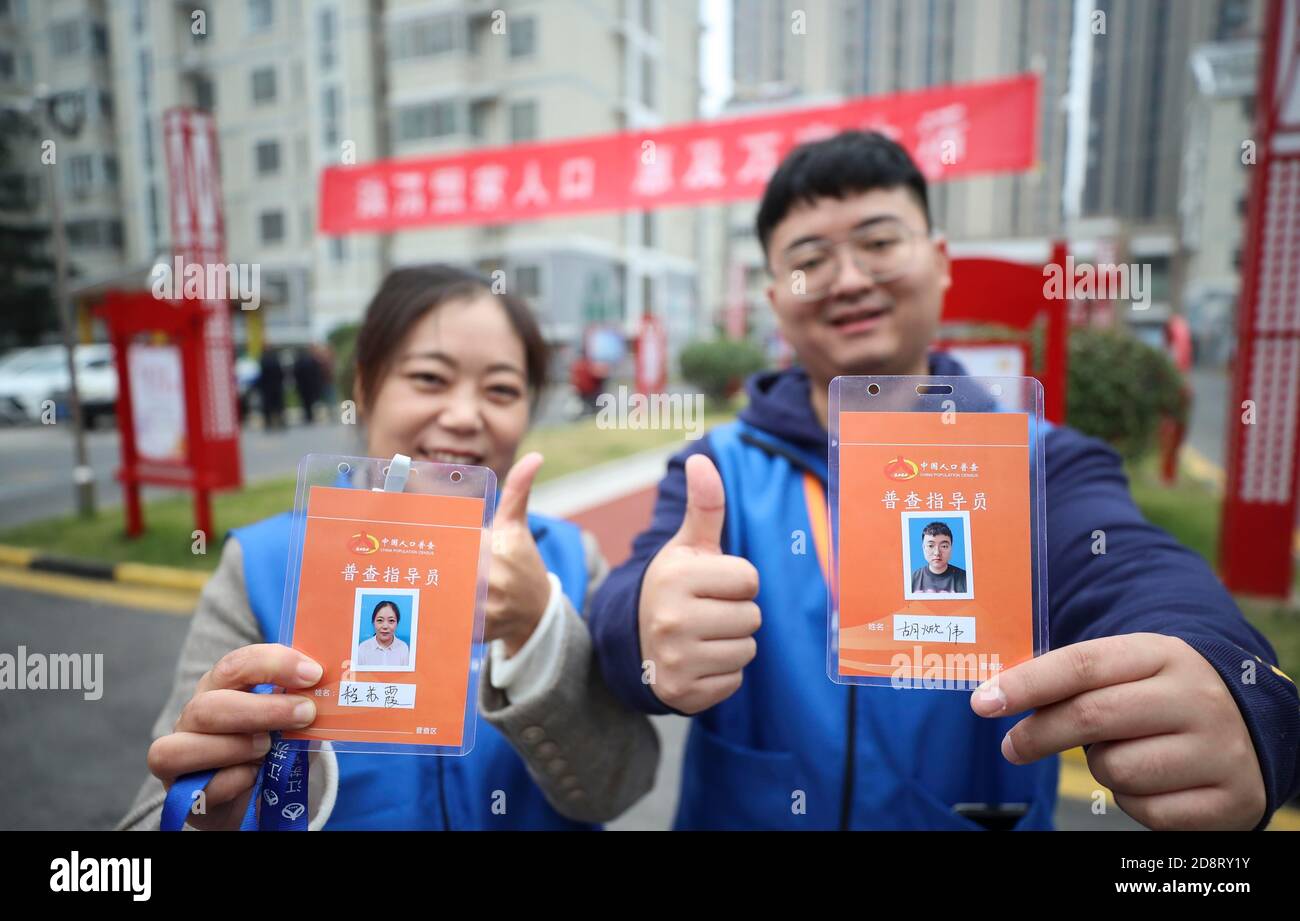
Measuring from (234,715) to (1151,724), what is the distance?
81cm

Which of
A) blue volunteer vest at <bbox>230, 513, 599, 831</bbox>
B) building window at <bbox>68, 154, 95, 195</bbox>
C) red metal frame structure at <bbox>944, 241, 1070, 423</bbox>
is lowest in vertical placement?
blue volunteer vest at <bbox>230, 513, 599, 831</bbox>

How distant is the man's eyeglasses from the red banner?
432cm

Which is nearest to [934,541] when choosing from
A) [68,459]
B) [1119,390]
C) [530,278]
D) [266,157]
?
[1119,390]

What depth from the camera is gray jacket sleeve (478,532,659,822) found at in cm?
96

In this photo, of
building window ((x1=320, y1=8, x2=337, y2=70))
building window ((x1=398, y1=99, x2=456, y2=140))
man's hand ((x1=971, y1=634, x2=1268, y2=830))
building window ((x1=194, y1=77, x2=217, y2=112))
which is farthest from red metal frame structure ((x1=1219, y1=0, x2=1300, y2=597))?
building window ((x1=194, y1=77, x2=217, y2=112))

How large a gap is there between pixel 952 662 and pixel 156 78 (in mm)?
28759

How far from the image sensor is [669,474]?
122 cm

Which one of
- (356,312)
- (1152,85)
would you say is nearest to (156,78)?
(356,312)

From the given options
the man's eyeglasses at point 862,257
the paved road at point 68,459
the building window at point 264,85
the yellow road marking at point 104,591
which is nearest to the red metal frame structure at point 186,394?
the yellow road marking at point 104,591

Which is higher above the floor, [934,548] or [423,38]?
[423,38]

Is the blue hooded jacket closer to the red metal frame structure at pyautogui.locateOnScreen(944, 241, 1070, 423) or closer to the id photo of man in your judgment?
the id photo of man

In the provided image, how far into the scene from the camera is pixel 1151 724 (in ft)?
2.08

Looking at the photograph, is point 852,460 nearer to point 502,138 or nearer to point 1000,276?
point 1000,276

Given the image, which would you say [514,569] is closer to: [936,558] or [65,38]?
[936,558]
